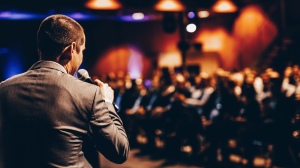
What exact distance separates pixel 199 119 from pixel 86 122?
158 inches

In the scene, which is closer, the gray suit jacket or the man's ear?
the gray suit jacket

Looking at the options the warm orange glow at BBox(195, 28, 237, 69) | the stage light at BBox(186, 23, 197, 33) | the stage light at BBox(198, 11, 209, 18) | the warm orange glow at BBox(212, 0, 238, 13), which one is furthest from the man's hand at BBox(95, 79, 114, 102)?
the warm orange glow at BBox(195, 28, 237, 69)

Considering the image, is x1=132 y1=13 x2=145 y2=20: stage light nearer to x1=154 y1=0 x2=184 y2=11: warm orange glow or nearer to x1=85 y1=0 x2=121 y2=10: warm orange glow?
x1=154 y1=0 x2=184 y2=11: warm orange glow

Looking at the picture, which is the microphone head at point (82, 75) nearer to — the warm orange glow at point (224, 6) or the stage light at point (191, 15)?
Answer: the stage light at point (191, 15)

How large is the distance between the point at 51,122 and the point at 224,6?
25.5 feet

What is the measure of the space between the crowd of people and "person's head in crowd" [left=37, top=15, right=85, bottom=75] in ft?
11.8

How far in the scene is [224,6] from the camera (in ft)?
25.3

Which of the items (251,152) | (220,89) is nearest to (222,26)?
(220,89)

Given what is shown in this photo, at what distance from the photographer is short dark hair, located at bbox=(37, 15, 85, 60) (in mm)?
893

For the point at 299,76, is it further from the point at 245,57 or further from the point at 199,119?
the point at 245,57

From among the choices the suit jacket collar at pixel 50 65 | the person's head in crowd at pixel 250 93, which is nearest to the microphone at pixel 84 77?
the suit jacket collar at pixel 50 65

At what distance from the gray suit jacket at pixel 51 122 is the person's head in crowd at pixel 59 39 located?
2.9 inches

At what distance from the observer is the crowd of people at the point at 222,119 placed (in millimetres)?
3838

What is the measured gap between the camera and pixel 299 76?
6180 millimetres
